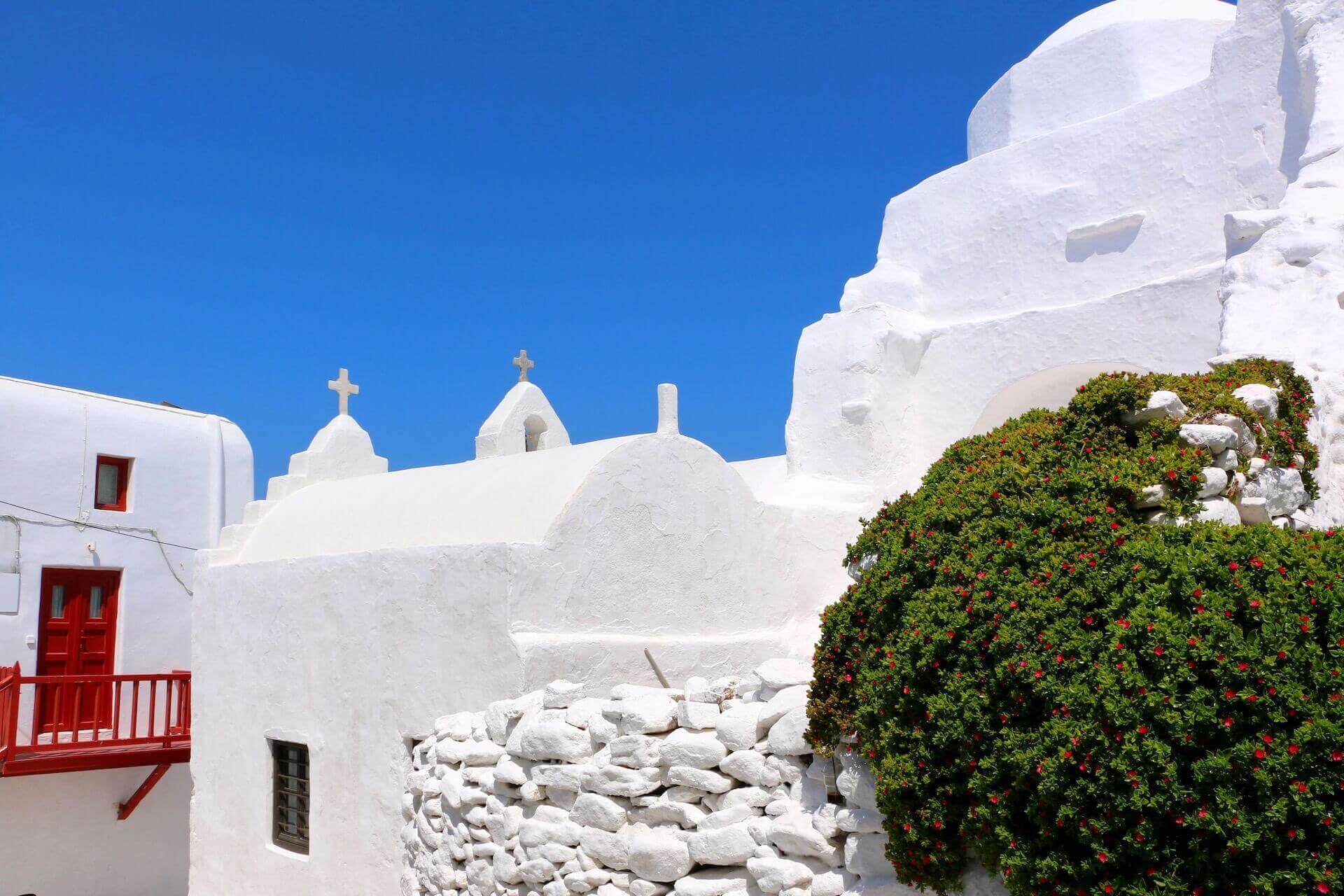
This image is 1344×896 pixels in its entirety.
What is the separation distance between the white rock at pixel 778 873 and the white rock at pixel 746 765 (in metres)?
0.35

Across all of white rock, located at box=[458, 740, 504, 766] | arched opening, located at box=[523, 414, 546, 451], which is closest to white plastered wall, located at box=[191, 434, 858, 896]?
white rock, located at box=[458, 740, 504, 766]

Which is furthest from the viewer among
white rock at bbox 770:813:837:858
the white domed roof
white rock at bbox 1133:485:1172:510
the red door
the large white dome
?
the red door

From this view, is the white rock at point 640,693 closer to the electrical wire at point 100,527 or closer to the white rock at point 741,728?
the white rock at point 741,728

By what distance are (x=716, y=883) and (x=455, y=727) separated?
2.63 metres

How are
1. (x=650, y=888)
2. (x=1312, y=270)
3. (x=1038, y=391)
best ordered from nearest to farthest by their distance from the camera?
(x=650, y=888), (x=1312, y=270), (x=1038, y=391)

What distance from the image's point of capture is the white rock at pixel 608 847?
18.1 feet

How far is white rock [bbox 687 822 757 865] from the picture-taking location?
5020mm

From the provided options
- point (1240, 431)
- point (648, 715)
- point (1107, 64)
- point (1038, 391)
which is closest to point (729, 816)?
point (648, 715)

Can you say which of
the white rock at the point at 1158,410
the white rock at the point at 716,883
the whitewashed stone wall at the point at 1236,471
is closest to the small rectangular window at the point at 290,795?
the white rock at the point at 716,883

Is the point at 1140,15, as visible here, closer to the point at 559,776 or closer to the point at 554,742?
the point at 554,742

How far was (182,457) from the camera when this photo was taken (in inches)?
601

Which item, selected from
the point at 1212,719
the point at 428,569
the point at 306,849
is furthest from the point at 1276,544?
the point at 306,849

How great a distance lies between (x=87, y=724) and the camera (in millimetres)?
13688

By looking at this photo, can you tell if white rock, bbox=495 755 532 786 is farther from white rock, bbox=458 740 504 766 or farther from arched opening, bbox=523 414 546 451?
arched opening, bbox=523 414 546 451
